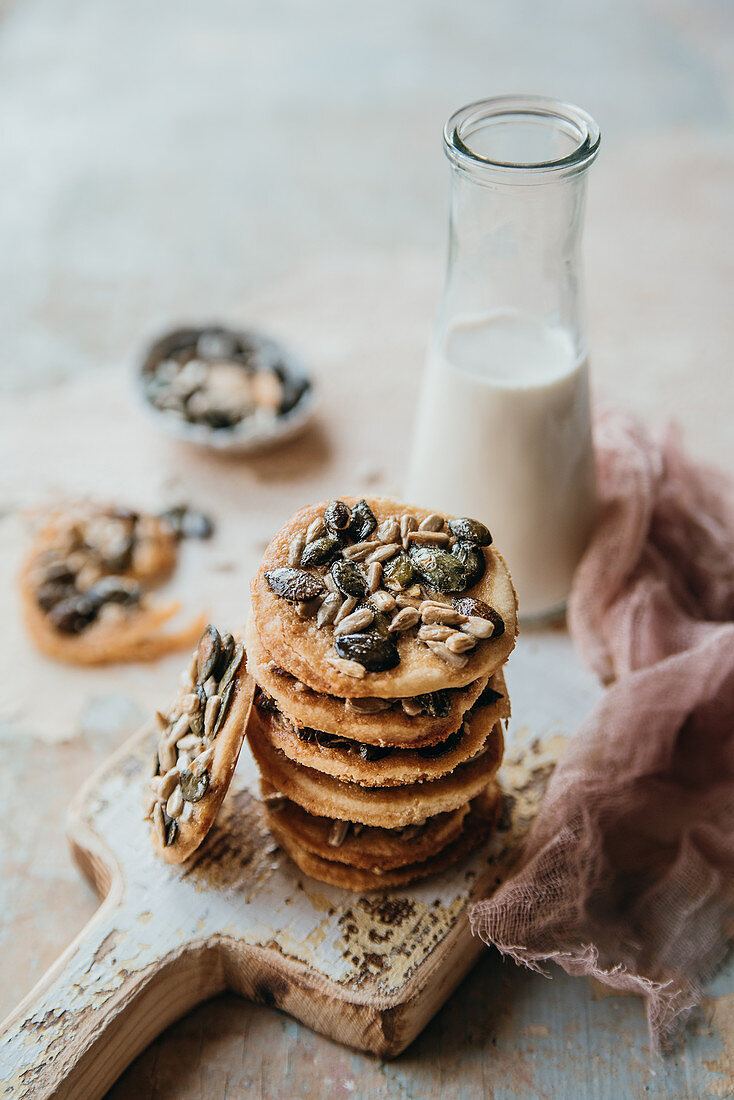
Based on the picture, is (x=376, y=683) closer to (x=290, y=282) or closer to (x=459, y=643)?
(x=459, y=643)

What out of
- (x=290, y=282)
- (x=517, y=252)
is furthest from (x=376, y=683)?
(x=290, y=282)

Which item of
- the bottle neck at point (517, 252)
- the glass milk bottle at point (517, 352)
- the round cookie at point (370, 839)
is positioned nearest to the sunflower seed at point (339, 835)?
the round cookie at point (370, 839)

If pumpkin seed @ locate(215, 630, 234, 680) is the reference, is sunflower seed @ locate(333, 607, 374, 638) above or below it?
above

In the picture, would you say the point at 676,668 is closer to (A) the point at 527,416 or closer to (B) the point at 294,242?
(A) the point at 527,416

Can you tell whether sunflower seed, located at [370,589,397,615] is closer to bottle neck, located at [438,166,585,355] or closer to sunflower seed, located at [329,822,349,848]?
sunflower seed, located at [329,822,349,848]

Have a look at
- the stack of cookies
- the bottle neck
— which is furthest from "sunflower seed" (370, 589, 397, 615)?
the bottle neck

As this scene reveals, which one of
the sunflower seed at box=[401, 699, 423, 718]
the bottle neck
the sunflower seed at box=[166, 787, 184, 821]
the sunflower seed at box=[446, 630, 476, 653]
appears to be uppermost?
the bottle neck

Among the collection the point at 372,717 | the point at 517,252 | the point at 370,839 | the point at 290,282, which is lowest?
the point at 370,839
